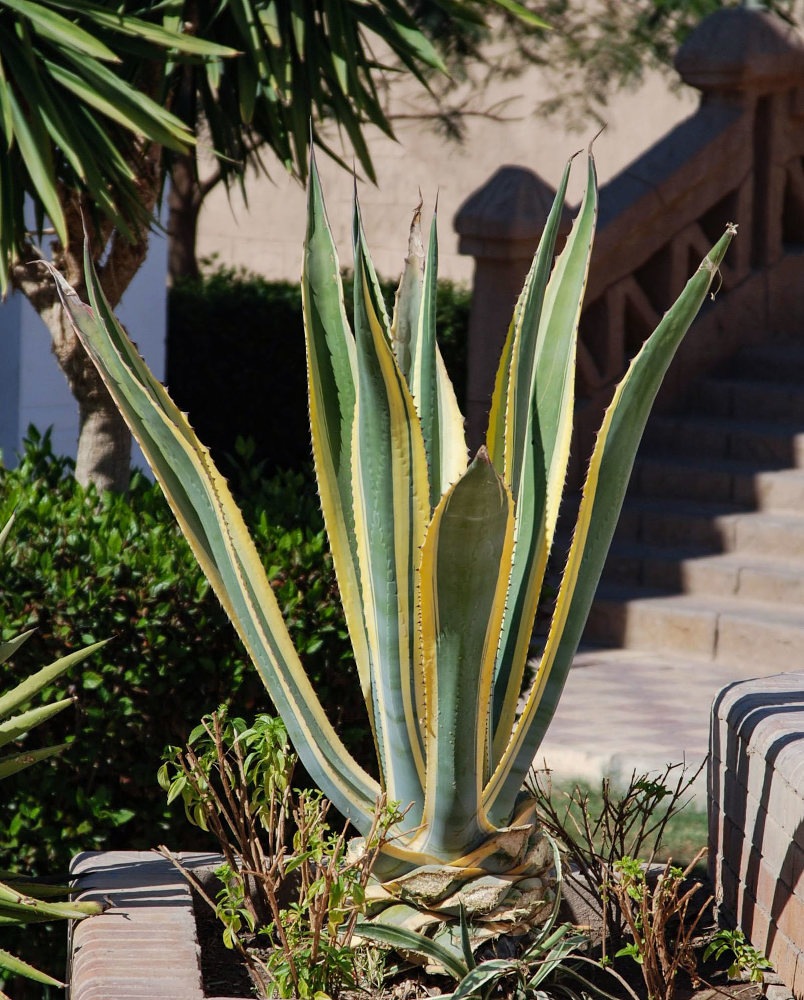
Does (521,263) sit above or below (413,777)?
above

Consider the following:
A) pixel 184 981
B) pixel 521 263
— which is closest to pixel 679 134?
pixel 521 263

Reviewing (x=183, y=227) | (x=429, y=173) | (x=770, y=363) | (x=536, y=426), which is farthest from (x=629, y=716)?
(x=429, y=173)

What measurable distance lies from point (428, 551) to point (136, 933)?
36.0 inches

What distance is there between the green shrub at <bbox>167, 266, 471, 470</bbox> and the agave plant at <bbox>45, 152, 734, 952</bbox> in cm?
603

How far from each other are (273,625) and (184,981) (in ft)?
2.08

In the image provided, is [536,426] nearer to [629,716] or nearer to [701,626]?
[629,716]

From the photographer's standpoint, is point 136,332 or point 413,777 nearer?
point 413,777

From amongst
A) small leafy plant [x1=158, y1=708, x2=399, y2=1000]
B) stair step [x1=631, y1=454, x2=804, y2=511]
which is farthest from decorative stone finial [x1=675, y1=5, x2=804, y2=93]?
small leafy plant [x1=158, y1=708, x2=399, y2=1000]

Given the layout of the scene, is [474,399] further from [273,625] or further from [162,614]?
[273,625]

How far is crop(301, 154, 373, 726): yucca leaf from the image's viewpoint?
2.64 m

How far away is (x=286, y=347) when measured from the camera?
888 cm

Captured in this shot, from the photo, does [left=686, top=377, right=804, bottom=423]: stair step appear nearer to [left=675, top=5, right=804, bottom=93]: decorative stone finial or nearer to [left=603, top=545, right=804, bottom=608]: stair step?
[left=603, top=545, right=804, bottom=608]: stair step

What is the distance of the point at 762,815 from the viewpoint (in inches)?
111

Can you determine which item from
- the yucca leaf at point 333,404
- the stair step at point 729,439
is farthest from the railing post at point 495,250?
the yucca leaf at point 333,404
